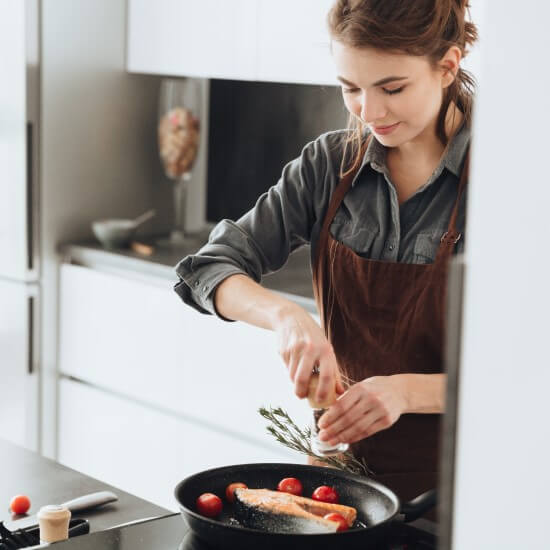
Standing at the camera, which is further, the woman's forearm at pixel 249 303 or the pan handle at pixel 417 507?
the woman's forearm at pixel 249 303

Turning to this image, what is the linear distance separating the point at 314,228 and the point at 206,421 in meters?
1.20

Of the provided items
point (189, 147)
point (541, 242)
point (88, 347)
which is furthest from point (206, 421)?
point (541, 242)

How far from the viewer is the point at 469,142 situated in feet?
5.35

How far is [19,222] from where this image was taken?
10.2 feet

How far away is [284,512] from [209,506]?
0.10 m

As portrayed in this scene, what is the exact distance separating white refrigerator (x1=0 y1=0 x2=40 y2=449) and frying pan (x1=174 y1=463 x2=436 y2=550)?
6.65ft

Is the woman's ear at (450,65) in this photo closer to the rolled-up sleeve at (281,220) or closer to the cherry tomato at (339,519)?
the rolled-up sleeve at (281,220)

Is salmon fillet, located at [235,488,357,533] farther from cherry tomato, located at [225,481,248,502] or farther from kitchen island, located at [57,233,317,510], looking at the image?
kitchen island, located at [57,233,317,510]

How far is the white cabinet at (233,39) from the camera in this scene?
8.74 feet

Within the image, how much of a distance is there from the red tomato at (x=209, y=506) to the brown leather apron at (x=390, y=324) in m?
0.49

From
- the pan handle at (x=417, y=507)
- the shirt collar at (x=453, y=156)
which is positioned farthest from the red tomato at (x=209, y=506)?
the shirt collar at (x=453, y=156)

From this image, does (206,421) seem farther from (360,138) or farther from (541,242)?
(541,242)

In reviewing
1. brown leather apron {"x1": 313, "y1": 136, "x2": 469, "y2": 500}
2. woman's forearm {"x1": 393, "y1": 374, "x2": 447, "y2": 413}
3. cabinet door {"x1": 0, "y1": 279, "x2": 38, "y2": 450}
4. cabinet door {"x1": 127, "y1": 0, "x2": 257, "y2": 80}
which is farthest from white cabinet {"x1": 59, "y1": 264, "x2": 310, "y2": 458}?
woman's forearm {"x1": 393, "y1": 374, "x2": 447, "y2": 413}

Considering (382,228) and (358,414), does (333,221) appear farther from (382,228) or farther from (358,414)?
(358,414)
